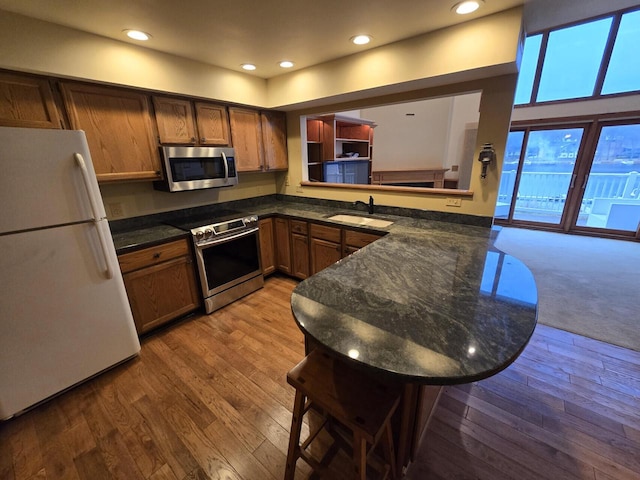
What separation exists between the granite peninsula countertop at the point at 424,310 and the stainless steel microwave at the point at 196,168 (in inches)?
72.7

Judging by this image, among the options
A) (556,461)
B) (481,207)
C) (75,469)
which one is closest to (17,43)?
(75,469)

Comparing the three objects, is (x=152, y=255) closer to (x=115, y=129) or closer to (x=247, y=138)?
(x=115, y=129)

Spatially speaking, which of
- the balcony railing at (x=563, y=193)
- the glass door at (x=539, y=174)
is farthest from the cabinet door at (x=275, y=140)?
the balcony railing at (x=563, y=193)

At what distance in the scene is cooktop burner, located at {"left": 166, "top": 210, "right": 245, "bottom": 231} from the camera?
260 cm

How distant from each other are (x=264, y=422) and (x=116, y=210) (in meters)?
2.26

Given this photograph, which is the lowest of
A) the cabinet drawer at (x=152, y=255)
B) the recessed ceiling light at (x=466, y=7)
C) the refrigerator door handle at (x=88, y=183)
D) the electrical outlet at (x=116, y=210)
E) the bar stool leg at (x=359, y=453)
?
the bar stool leg at (x=359, y=453)

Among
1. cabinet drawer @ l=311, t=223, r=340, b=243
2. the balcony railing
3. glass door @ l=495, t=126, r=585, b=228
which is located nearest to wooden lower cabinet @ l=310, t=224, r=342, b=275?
cabinet drawer @ l=311, t=223, r=340, b=243

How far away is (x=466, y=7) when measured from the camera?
5.50 ft

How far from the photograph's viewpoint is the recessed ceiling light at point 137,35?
1.94 metres

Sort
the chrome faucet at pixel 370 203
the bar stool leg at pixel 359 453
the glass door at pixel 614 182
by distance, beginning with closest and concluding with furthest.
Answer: the bar stool leg at pixel 359 453
the chrome faucet at pixel 370 203
the glass door at pixel 614 182

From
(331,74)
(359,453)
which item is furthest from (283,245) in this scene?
(359,453)

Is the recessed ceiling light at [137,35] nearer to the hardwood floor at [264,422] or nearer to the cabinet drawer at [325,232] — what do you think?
the cabinet drawer at [325,232]

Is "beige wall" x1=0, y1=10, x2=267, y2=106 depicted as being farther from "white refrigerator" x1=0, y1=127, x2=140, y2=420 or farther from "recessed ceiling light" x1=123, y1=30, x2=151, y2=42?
"white refrigerator" x1=0, y1=127, x2=140, y2=420

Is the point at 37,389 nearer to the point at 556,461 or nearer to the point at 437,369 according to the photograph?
the point at 437,369
